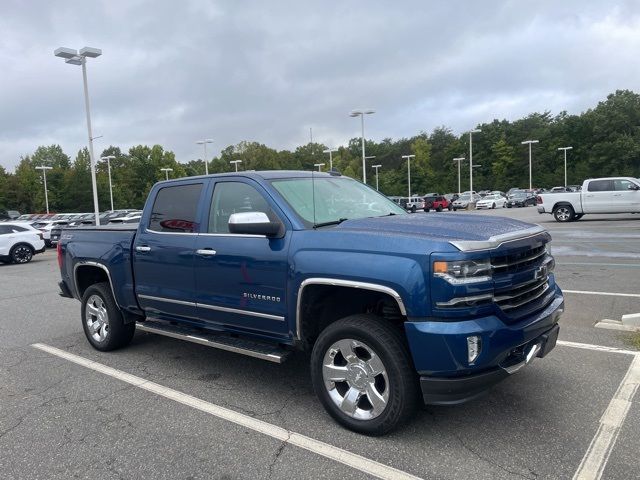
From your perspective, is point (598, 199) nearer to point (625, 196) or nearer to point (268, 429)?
point (625, 196)

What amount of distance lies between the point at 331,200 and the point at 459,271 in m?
1.62

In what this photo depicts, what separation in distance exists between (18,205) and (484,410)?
79.3 metres

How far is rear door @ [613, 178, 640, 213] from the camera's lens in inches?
836

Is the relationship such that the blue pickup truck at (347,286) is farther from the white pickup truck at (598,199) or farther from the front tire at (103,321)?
the white pickup truck at (598,199)

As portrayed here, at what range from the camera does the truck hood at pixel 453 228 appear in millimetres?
3281

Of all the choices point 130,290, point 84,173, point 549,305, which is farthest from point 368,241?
point 84,173

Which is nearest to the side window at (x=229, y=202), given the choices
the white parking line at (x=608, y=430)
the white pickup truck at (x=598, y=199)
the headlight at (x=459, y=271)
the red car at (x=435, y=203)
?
the headlight at (x=459, y=271)

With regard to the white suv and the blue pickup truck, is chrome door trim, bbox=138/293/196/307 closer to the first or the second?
the blue pickup truck

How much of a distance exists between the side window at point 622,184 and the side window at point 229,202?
2163cm

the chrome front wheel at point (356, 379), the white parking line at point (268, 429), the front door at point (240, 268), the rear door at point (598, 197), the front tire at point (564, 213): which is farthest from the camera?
the front tire at point (564, 213)

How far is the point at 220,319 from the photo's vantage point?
449cm

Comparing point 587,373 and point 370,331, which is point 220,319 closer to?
point 370,331

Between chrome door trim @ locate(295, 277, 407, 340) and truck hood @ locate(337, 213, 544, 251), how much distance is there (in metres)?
0.39

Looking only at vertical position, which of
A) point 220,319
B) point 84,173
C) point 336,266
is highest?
point 84,173
